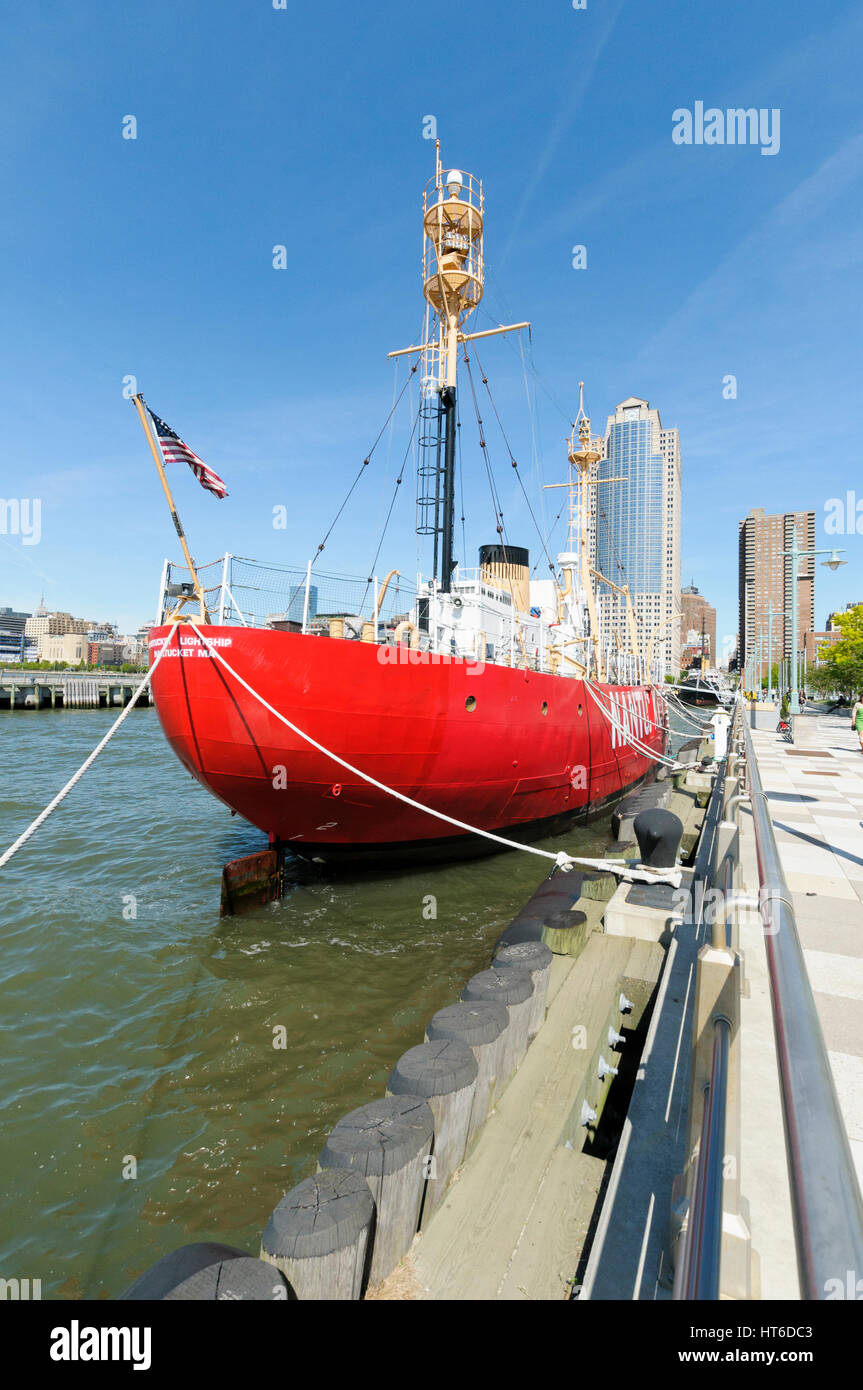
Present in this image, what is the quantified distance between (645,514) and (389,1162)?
15680 centimetres

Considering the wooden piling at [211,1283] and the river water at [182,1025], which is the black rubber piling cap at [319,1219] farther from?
the river water at [182,1025]

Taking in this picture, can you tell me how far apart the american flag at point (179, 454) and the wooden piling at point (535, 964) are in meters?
7.92

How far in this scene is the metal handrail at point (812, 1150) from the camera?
1.08 meters

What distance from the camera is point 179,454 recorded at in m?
9.09

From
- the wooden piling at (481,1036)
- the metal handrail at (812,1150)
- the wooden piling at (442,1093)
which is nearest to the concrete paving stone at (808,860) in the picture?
the wooden piling at (481,1036)

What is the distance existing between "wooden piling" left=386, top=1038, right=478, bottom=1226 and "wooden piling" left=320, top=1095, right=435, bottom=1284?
116 mm

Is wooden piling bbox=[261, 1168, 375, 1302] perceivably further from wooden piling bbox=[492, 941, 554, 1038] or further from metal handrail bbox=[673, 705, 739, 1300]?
wooden piling bbox=[492, 941, 554, 1038]

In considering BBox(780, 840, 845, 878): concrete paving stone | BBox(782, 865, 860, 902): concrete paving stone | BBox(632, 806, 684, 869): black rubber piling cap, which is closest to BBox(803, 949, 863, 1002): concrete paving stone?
BBox(782, 865, 860, 902): concrete paving stone

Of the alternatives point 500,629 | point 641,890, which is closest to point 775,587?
point 500,629

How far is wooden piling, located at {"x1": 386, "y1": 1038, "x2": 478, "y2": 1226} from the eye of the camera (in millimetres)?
3756

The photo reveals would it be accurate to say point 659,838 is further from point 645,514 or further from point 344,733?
point 645,514
